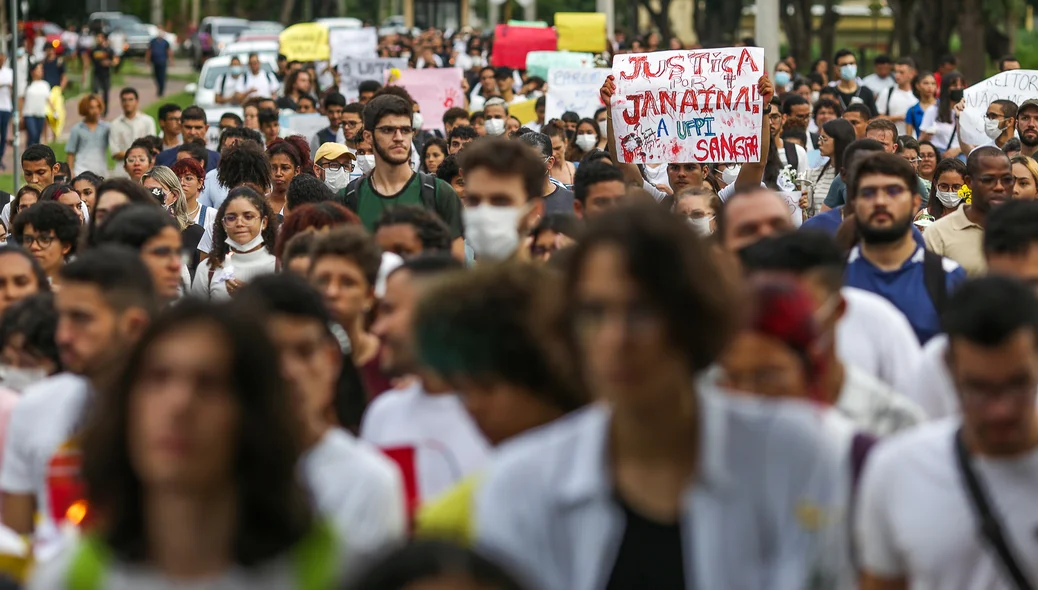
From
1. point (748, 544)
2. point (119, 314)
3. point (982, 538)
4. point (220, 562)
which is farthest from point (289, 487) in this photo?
point (119, 314)

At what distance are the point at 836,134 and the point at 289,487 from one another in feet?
34.6

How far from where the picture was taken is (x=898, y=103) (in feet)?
70.7

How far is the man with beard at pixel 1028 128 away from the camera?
13688mm

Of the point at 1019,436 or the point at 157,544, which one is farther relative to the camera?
the point at 1019,436

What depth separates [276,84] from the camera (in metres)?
30.3

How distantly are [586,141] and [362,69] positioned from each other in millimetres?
6176

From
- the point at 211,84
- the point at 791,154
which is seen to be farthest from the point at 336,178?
the point at 211,84

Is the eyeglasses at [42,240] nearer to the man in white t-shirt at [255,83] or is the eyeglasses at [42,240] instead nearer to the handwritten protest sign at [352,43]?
the handwritten protest sign at [352,43]

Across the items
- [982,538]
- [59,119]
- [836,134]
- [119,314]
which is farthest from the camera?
[59,119]

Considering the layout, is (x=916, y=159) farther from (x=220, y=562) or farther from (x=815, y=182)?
(x=220, y=562)

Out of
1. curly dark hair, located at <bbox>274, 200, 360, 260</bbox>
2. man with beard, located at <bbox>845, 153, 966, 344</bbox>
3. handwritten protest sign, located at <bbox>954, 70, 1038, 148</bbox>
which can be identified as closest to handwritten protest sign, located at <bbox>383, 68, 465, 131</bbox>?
handwritten protest sign, located at <bbox>954, 70, 1038, 148</bbox>

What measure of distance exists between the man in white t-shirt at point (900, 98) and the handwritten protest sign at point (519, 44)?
25.0 feet

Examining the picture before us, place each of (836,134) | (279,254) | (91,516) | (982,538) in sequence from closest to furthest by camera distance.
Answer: (91,516)
(982,538)
(279,254)
(836,134)

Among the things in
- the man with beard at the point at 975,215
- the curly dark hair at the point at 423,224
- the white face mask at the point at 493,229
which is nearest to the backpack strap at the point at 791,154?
the man with beard at the point at 975,215
